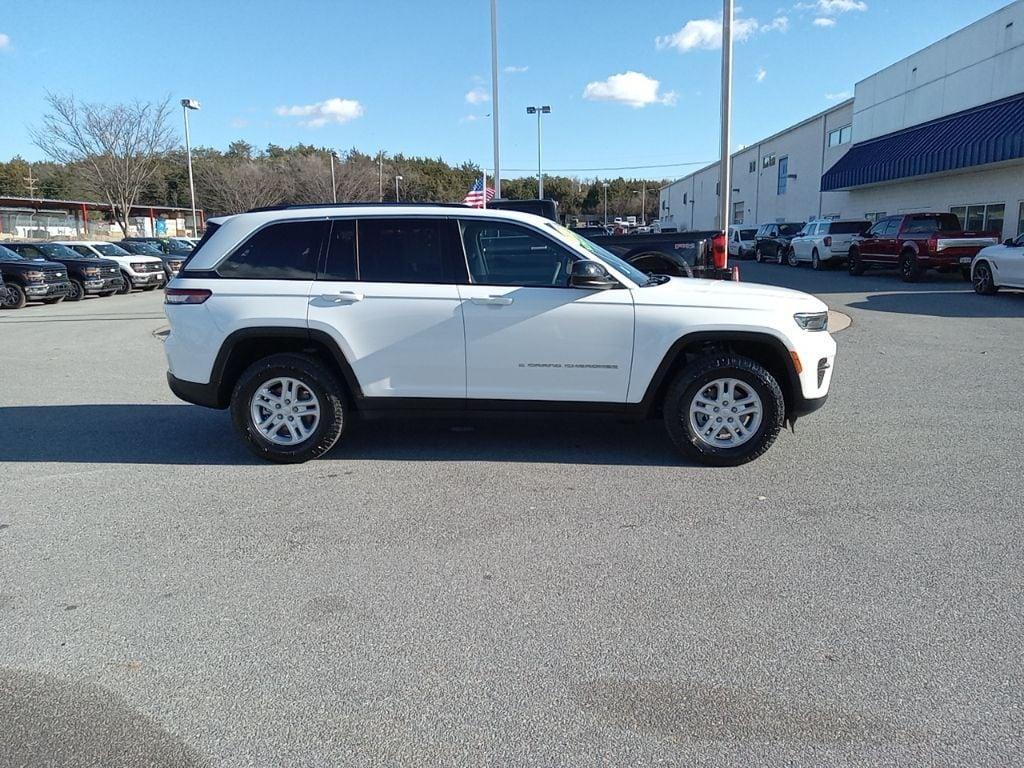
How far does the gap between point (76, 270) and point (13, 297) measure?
2.86 metres

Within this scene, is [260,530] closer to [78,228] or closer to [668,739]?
[668,739]

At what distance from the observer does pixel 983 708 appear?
278 cm

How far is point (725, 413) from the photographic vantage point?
551cm

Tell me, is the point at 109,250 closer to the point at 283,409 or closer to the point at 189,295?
the point at 189,295

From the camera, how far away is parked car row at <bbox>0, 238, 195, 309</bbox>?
18609 mm

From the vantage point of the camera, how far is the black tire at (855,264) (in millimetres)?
23203

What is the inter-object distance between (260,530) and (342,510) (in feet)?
1.70

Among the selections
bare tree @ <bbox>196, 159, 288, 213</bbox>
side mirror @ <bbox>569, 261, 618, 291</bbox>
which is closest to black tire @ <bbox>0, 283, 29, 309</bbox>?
side mirror @ <bbox>569, 261, 618, 291</bbox>

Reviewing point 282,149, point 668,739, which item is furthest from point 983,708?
point 282,149

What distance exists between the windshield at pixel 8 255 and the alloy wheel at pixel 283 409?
17.9m

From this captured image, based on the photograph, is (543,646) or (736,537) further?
(736,537)

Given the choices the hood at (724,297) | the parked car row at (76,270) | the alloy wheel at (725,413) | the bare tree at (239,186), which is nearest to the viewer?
the hood at (724,297)

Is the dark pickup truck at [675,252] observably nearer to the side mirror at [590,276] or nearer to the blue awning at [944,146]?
the side mirror at [590,276]

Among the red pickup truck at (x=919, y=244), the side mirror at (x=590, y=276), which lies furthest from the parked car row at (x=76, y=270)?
the red pickup truck at (x=919, y=244)
